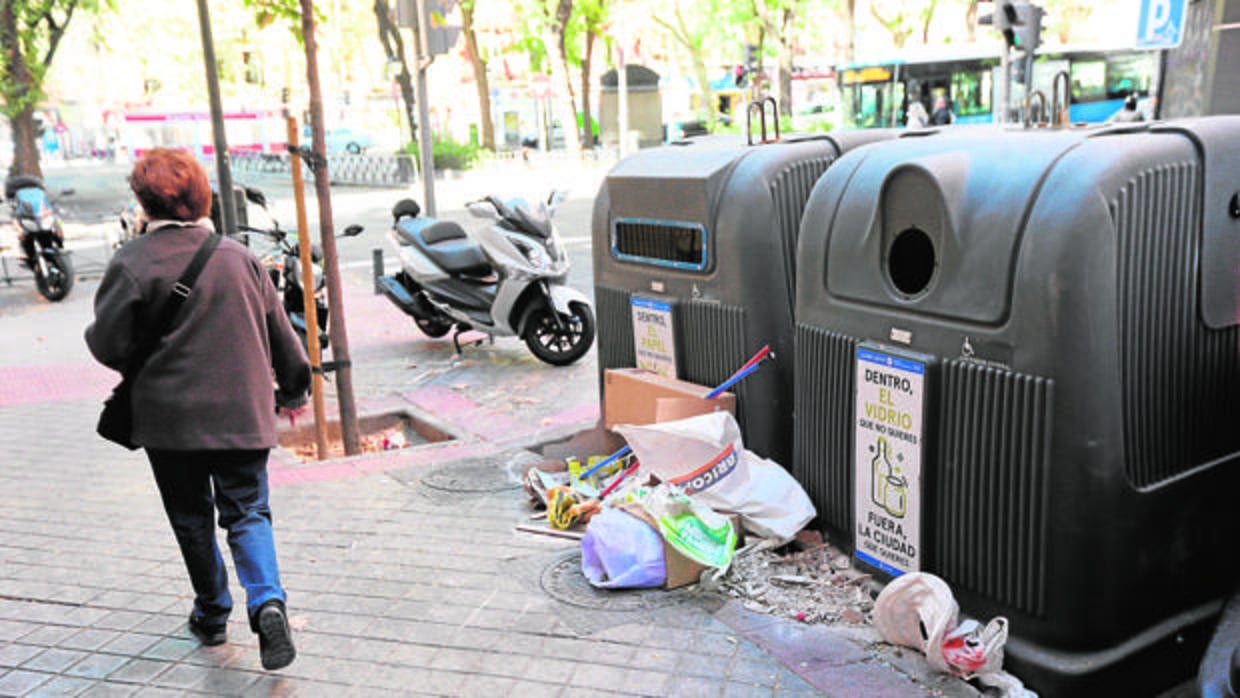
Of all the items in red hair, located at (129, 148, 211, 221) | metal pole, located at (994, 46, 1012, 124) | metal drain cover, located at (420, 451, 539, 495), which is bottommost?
metal drain cover, located at (420, 451, 539, 495)

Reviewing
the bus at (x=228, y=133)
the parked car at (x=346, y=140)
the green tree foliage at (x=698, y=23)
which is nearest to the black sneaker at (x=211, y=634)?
the bus at (x=228, y=133)

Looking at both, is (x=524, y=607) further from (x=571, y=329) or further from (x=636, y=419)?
(x=571, y=329)

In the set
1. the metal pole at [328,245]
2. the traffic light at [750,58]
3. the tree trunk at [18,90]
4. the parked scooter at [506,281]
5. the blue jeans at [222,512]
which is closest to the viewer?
the blue jeans at [222,512]

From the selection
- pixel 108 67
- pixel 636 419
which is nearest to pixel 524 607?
pixel 636 419

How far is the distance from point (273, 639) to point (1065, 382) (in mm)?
2419

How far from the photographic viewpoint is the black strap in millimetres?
3059

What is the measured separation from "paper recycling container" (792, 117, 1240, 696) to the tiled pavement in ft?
1.52

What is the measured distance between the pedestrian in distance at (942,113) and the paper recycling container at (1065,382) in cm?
2346

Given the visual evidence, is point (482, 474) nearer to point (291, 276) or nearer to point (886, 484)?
point (886, 484)

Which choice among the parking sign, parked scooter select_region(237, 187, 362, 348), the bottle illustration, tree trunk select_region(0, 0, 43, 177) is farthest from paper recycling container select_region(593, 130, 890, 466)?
tree trunk select_region(0, 0, 43, 177)

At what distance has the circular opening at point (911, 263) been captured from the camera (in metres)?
3.33

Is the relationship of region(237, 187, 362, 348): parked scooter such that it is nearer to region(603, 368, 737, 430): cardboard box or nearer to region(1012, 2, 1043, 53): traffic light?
region(603, 368, 737, 430): cardboard box

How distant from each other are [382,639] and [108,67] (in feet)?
227

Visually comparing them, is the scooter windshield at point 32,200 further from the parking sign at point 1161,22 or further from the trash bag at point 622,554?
the parking sign at point 1161,22
